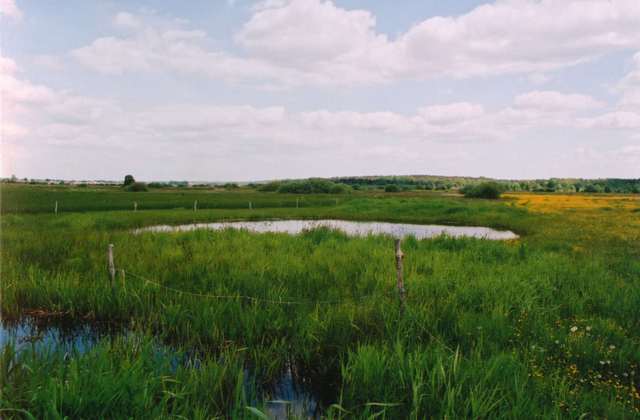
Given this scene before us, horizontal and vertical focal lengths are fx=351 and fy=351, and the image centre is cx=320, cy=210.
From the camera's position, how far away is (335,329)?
19.6 feet

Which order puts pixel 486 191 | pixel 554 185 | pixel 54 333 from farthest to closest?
pixel 554 185
pixel 486 191
pixel 54 333

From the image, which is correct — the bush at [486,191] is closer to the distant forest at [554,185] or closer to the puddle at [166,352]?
the distant forest at [554,185]

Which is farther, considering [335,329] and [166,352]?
[335,329]

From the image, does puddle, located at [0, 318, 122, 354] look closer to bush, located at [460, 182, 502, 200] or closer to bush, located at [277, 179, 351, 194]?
bush, located at [460, 182, 502, 200]

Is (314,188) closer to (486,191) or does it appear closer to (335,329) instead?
(486,191)

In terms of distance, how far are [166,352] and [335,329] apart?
267 cm

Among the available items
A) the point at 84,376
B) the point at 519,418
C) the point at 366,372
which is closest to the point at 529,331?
the point at 519,418

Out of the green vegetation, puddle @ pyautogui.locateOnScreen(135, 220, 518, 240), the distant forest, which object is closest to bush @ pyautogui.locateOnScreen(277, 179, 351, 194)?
the green vegetation

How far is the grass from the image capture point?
13.3 feet

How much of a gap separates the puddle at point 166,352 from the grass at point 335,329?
0.14 metres

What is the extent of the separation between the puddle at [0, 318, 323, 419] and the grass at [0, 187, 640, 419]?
144mm

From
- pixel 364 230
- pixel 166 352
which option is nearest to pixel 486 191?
pixel 364 230

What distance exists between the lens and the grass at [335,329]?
4.05 meters

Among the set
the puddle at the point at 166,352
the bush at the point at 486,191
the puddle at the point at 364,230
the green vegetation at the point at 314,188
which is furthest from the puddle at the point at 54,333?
the green vegetation at the point at 314,188
